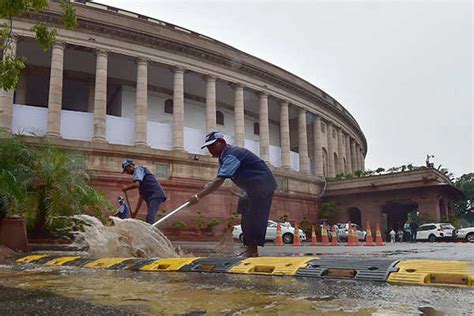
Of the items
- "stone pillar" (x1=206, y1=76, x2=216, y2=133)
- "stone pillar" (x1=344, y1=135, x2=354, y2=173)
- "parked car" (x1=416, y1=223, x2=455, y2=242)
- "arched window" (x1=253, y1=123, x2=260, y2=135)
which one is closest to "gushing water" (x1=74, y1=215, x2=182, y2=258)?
"stone pillar" (x1=206, y1=76, x2=216, y2=133)

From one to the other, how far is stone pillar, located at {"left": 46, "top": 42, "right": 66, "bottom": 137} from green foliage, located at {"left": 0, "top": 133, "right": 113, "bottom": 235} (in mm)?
14892

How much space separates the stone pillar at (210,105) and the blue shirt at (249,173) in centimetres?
2747

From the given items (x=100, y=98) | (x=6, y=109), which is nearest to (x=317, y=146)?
(x=100, y=98)

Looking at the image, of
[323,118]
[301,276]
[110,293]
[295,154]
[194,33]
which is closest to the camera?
[110,293]

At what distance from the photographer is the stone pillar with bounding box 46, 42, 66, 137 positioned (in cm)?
2762

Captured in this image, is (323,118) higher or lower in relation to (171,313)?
higher

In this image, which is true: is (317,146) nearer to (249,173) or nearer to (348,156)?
(348,156)

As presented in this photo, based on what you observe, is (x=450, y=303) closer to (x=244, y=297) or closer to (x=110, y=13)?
(x=244, y=297)

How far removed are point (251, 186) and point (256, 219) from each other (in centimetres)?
45

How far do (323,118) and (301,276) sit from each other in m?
40.9

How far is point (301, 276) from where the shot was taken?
14.7ft

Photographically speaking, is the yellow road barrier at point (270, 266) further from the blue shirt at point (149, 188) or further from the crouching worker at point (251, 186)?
the blue shirt at point (149, 188)

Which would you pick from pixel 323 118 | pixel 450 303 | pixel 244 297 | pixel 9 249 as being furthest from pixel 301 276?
pixel 323 118

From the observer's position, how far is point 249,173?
6383 millimetres
